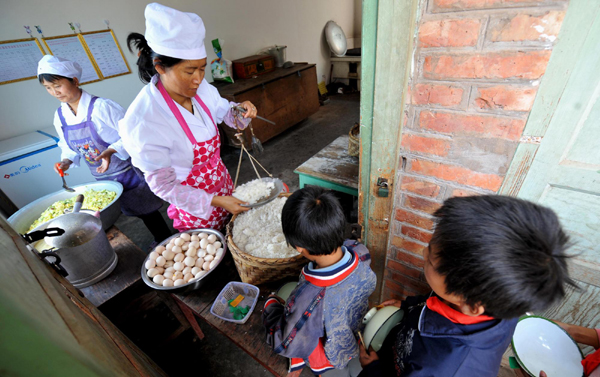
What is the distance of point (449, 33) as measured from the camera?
2.67ft

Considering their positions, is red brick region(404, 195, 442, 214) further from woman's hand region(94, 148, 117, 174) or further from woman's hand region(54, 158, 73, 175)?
woman's hand region(54, 158, 73, 175)

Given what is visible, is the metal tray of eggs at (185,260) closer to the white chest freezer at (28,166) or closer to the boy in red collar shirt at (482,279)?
the boy in red collar shirt at (482,279)

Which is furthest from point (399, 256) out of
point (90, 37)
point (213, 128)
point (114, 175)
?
point (90, 37)

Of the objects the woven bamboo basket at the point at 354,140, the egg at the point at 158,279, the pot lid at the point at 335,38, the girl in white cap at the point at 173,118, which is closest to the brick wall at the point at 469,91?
the woven bamboo basket at the point at 354,140

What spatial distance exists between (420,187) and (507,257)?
0.58 m

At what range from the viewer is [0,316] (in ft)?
0.85

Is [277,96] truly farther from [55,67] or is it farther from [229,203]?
[229,203]

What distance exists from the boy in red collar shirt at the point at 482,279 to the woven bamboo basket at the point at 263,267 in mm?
597

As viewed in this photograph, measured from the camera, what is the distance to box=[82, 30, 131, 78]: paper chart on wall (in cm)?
346

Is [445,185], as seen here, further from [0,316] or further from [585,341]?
[0,316]

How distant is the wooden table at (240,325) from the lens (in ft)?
3.76

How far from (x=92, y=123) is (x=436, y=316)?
273 centimetres

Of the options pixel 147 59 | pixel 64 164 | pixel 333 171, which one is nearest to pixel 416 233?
pixel 333 171

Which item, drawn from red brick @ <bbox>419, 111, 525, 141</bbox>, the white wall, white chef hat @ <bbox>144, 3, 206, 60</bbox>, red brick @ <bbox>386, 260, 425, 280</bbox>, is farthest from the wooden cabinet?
red brick @ <bbox>419, 111, 525, 141</bbox>
